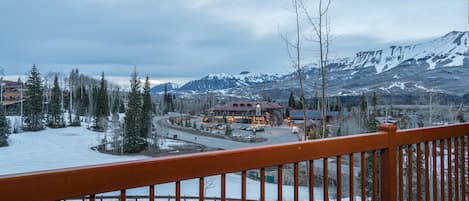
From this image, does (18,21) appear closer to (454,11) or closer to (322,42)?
(322,42)

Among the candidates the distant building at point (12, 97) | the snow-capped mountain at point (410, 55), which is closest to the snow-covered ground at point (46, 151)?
the distant building at point (12, 97)

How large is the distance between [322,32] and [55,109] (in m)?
10.6

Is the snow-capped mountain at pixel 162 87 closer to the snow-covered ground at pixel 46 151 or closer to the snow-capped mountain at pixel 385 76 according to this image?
the snow-capped mountain at pixel 385 76

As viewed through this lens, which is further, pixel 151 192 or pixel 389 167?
pixel 389 167

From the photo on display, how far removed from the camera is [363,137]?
5.22 ft

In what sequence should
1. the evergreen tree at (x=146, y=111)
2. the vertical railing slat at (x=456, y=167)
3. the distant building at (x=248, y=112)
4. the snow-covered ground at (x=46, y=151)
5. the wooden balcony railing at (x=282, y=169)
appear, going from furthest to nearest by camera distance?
1. the evergreen tree at (x=146, y=111)
2. the distant building at (x=248, y=112)
3. the snow-covered ground at (x=46, y=151)
4. the vertical railing slat at (x=456, y=167)
5. the wooden balcony railing at (x=282, y=169)

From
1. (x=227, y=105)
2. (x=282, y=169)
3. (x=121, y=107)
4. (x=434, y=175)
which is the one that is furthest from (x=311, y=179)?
(x=121, y=107)

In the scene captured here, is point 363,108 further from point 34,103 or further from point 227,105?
point 34,103

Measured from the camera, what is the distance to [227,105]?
632 inches

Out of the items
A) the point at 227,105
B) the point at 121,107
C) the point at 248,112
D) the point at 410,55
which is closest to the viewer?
the point at 248,112

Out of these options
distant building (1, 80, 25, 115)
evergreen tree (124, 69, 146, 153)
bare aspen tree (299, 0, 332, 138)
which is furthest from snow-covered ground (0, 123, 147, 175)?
bare aspen tree (299, 0, 332, 138)

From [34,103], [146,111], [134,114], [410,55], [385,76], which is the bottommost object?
[134,114]

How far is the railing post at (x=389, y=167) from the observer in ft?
5.62

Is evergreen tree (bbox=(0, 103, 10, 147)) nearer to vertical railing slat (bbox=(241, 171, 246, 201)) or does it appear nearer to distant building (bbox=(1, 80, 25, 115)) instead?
distant building (bbox=(1, 80, 25, 115))
